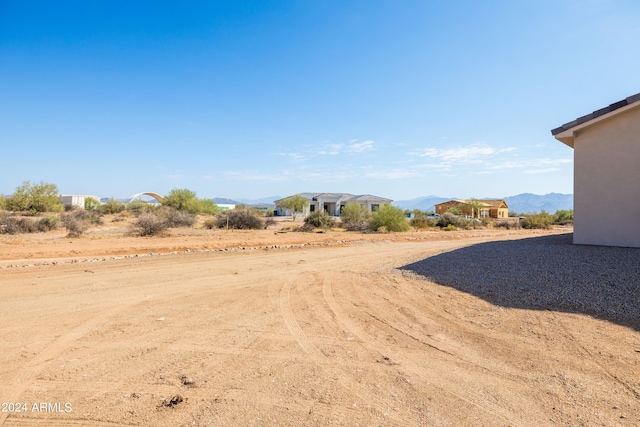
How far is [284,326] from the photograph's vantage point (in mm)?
5277

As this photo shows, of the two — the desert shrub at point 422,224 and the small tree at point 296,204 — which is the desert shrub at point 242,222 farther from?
the small tree at point 296,204

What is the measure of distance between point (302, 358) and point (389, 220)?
23.3 meters

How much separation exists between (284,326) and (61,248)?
13677mm

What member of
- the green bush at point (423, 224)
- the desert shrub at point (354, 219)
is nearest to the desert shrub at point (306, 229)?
the desert shrub at point (354, 219)

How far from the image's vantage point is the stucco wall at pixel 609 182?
33.8 feet

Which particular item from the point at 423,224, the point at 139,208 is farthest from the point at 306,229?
the point at 139,208

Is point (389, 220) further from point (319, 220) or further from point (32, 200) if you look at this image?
point (32, 200)

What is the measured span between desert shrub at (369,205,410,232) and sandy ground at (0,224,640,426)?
1922cm

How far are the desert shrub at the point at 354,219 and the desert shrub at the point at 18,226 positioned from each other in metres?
20.5

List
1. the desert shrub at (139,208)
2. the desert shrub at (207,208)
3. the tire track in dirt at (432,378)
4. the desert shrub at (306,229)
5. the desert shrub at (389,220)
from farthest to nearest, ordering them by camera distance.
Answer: the desert shrub at (207,208) < the desert shrub at (139,208) < the desert shrub at (389,220) < the desert shrub at (306,229) < the tire track in dirt at (432,378)

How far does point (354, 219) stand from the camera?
31422 mm

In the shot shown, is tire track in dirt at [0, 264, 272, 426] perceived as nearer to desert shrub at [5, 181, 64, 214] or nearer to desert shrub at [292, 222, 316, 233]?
desert shrub at [292, 222, 316, 233]

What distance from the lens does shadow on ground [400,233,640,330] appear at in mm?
5844

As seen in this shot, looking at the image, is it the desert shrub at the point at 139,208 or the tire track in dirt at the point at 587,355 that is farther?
the desert shrub at the point at 139,208
